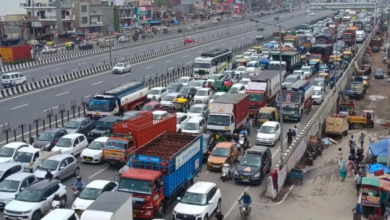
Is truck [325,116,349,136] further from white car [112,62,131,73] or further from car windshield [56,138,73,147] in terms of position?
white car [112,62,131,73]

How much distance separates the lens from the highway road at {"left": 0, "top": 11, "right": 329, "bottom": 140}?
36125 millimetres

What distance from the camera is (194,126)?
30188 millimetres

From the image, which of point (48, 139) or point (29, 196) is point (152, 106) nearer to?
point (48, 139)

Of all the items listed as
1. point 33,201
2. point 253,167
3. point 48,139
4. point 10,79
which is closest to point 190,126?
point 253,167

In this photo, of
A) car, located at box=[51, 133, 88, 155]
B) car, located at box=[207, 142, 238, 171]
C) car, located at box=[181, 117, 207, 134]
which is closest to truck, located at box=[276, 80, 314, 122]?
car, located at box=[181, 117, 207, 134]

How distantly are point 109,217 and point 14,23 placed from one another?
84.1m

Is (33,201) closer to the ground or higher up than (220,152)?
higher up

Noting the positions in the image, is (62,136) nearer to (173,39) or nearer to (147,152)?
(147,152)

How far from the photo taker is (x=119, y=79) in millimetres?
50906

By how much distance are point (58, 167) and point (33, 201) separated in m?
4.08

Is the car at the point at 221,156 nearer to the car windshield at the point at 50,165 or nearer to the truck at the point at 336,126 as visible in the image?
the car windshield at the point at 50,165

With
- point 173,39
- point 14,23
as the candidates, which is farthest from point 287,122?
point 14,23

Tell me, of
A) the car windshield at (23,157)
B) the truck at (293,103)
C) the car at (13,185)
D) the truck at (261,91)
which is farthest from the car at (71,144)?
the truck at (293,103)

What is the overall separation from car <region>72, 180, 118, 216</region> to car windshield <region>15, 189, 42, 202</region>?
1.31 meters
